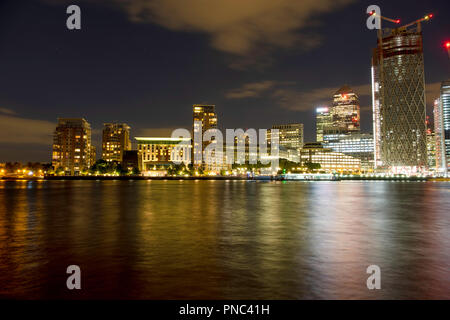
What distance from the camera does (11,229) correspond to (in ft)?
68.3

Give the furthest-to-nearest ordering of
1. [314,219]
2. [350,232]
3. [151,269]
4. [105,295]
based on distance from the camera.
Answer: [314,219] < [350,232] < [151,269] < [105,295]

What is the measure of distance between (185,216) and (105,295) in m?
18.3

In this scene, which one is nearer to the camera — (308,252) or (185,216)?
(308,252)

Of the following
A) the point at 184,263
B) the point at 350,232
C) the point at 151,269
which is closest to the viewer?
the point at 151,269

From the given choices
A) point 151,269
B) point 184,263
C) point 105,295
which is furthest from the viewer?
point 184,263
